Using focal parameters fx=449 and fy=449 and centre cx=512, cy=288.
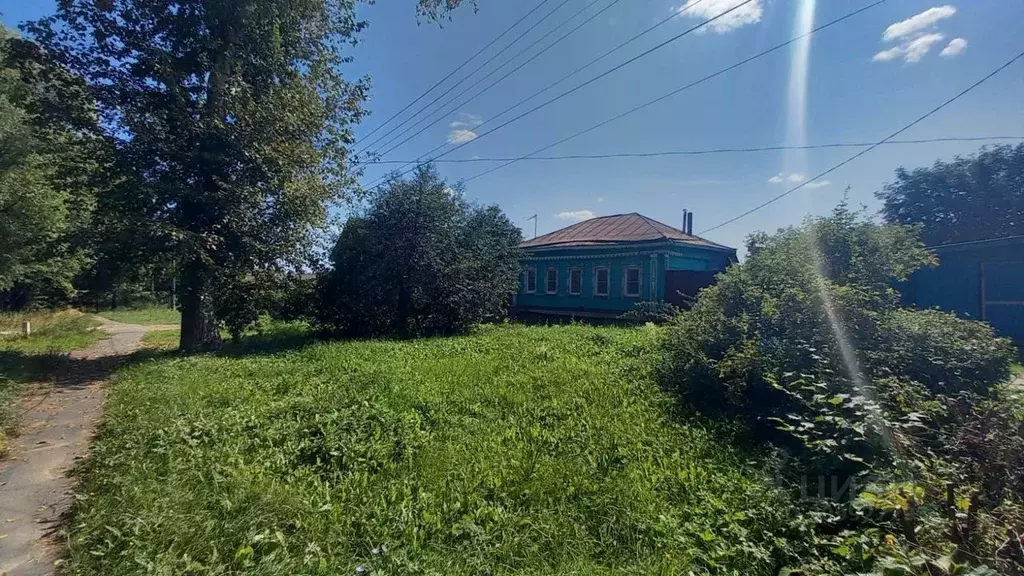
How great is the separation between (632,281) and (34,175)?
60.1 feet

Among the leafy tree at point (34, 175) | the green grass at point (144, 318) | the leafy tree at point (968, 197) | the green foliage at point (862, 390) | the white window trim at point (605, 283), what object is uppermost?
the leafy tree at point (968, 197)

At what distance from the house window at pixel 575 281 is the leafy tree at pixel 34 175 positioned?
1472 centimetres

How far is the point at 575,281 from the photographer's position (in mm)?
18609

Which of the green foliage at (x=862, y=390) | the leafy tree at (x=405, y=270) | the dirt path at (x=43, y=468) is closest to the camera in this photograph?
the green foliage at (x=862, y=390)

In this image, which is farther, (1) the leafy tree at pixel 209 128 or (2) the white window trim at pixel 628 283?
(2) the white window trim at pixel 628 283

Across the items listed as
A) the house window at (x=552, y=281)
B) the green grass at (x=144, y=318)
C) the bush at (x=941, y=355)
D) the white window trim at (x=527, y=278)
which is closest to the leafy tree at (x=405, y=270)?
the house window at (x=552, y=281)

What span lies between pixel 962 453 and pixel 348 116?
12294 mm

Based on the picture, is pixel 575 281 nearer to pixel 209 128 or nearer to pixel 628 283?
pixel 628 283

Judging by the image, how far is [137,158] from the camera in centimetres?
865

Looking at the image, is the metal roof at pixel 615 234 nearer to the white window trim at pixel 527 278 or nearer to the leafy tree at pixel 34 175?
the white window trim at pixel 527 278

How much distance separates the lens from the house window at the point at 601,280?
17.4 m

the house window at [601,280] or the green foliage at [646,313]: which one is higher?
the house window at [601,280]

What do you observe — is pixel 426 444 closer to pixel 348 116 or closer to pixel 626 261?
pixel 348 116

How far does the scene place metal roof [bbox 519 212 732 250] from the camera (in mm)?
16422
